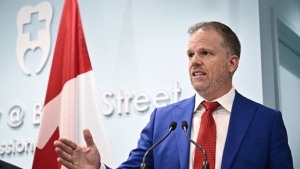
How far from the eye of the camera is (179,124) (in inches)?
90.4

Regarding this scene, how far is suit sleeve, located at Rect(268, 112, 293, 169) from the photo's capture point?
2084mm

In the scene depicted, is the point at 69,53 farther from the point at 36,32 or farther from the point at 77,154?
the point at 77,154

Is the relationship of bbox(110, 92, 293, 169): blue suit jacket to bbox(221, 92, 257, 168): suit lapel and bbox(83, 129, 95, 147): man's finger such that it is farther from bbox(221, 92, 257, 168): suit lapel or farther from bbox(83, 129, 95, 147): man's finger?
bbox(83, 129, 95, 147): man's finger

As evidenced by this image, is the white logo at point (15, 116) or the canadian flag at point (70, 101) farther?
the white logo at point (15, 116)

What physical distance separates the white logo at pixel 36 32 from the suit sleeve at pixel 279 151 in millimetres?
2183

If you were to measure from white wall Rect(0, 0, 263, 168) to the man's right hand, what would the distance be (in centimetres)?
131

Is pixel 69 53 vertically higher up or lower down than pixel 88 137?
higher up

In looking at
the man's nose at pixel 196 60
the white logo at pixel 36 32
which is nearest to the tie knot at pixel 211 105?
the man's nose at pixel 196 60

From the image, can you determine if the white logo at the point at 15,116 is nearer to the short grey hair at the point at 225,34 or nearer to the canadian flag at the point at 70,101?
the canadian flag at the point at 70,101

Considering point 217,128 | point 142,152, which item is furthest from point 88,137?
point 217,128

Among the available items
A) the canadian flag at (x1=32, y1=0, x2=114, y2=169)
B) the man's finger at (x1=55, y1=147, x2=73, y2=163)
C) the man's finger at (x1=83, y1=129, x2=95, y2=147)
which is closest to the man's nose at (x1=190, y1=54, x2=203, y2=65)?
the man's finger at (x1=83, y1=129, x2=95, y2=147)

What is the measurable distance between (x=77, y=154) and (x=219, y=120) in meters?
0.70

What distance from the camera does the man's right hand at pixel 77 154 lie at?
6.30 feet

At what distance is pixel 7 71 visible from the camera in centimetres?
400
